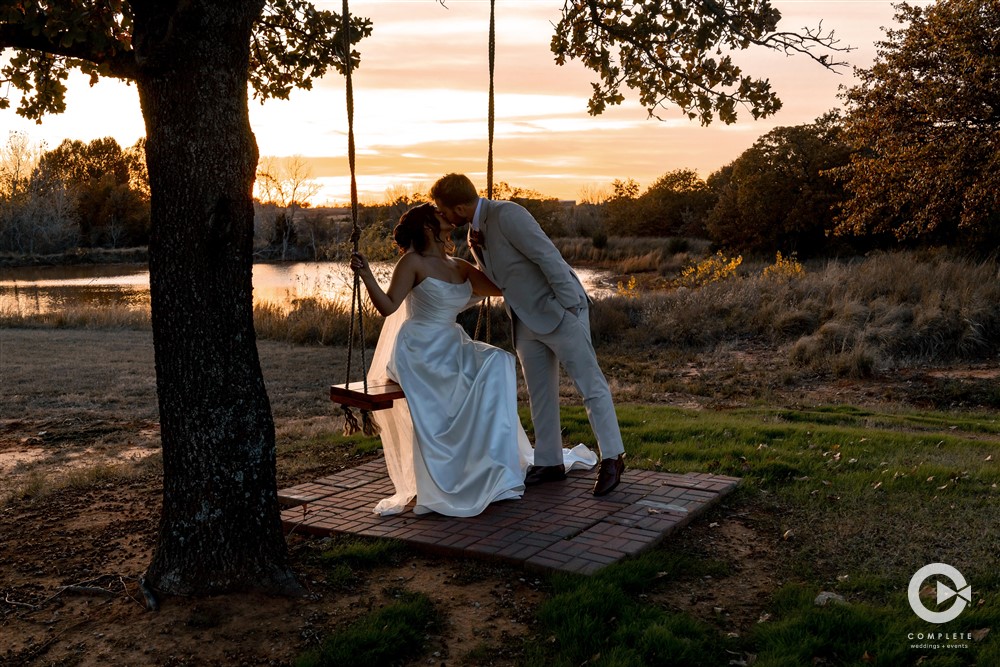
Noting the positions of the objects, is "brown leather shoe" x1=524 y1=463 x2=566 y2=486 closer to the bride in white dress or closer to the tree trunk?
the bride in white dress

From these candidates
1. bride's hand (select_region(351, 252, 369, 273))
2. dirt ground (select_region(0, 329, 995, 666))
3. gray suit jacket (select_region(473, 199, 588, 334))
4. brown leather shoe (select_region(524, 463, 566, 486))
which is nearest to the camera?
dirt ground (select_region(0, 329, 995, 666))

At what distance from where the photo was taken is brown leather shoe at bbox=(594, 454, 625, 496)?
5.53 m

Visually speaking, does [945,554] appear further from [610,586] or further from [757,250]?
[757,250]

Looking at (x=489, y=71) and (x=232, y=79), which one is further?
(x=489, y=71)

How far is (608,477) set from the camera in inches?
218

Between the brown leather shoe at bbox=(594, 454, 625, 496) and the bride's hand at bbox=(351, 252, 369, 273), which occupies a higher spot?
the bride's hand at bbox=(351, 252, 369, 273)

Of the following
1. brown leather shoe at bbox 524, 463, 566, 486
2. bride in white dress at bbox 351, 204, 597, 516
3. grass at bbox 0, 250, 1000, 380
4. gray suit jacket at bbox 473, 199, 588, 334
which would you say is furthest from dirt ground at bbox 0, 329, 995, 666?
grass at bbox 0, 250, 1000, 380

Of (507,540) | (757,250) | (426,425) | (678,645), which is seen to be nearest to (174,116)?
(426,425)

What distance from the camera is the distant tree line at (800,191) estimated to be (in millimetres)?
15008

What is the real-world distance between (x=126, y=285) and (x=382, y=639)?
3145cm

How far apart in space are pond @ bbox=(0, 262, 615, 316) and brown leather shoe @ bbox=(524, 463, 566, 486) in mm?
12367

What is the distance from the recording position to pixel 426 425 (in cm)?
532

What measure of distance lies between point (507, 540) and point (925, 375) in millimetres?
9091

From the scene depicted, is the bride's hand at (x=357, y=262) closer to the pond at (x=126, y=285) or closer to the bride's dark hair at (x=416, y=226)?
the bride's dark hair at (x=416, y=226)
